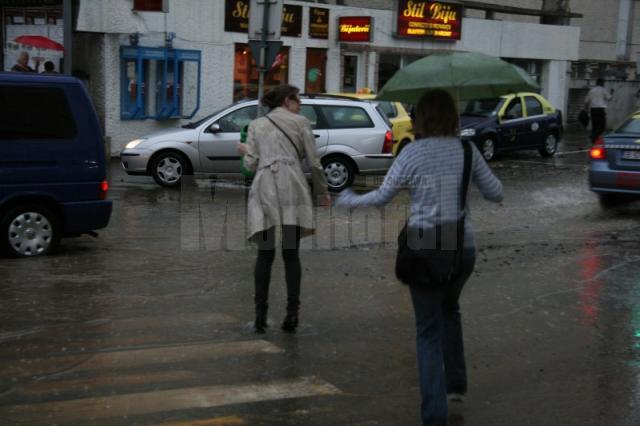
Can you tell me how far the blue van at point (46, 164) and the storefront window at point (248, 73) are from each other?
44.7 feet

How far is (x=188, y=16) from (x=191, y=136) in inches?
266

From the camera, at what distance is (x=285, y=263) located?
696 centimetres

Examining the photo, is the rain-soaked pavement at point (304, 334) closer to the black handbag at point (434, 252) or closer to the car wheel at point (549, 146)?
the black handbag at point (434, 252)

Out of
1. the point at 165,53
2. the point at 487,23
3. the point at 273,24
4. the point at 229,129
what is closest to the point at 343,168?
the point at 229,129

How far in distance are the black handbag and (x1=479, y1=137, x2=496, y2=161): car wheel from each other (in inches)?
674

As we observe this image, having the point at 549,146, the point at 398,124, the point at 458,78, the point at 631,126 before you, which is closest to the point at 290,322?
the point at 458,78

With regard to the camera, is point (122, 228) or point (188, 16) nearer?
point (122, 228)

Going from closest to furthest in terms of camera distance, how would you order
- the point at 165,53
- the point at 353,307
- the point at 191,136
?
the point at 353,307, the point at 191,136, the point at 165,53

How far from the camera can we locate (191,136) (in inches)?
632

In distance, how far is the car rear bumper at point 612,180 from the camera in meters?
13.7

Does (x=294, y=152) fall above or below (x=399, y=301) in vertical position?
above

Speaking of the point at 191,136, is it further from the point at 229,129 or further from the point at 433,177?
the point at 433,177

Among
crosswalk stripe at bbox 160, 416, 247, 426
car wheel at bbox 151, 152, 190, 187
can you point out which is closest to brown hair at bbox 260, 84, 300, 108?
crosswalk stripe at bbox 160, 416, 247, 426

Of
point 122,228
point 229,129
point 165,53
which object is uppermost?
point 165,53
